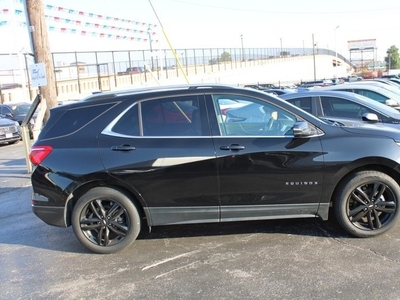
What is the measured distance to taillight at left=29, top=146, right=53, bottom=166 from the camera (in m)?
4.28

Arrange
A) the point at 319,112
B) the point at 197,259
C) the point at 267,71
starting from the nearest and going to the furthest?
the point at 197,259, the point at 319,112, the point at 267,71

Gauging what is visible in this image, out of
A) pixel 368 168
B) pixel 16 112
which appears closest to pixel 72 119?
pixel 368 168

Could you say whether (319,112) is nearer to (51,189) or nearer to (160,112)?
(160,112)

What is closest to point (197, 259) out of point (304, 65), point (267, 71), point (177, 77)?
point (177, 77)

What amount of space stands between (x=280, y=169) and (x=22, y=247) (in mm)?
3178

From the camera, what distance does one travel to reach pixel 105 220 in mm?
4305

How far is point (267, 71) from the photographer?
71125 millimetres

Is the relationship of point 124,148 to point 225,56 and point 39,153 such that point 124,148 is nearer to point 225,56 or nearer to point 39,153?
point 39,153

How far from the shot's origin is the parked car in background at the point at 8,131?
14648mm

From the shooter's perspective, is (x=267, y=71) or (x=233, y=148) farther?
(x=267, y=71)

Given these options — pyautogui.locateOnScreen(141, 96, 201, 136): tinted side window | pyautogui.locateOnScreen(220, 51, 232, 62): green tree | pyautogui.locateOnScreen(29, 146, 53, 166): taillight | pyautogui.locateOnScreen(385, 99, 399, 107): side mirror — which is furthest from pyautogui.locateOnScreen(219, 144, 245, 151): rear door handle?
pyautogui.locateOnScreen(220, 51, 232, 62): green tree

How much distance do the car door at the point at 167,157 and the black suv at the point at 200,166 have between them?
0.03 feet

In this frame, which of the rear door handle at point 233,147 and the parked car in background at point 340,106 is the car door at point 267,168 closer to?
the rear door handle at point 233,147

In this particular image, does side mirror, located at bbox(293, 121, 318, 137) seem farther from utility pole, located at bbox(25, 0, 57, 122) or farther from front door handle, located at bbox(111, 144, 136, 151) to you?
utility pole, located at bbox(25, 0, 57, 122)
